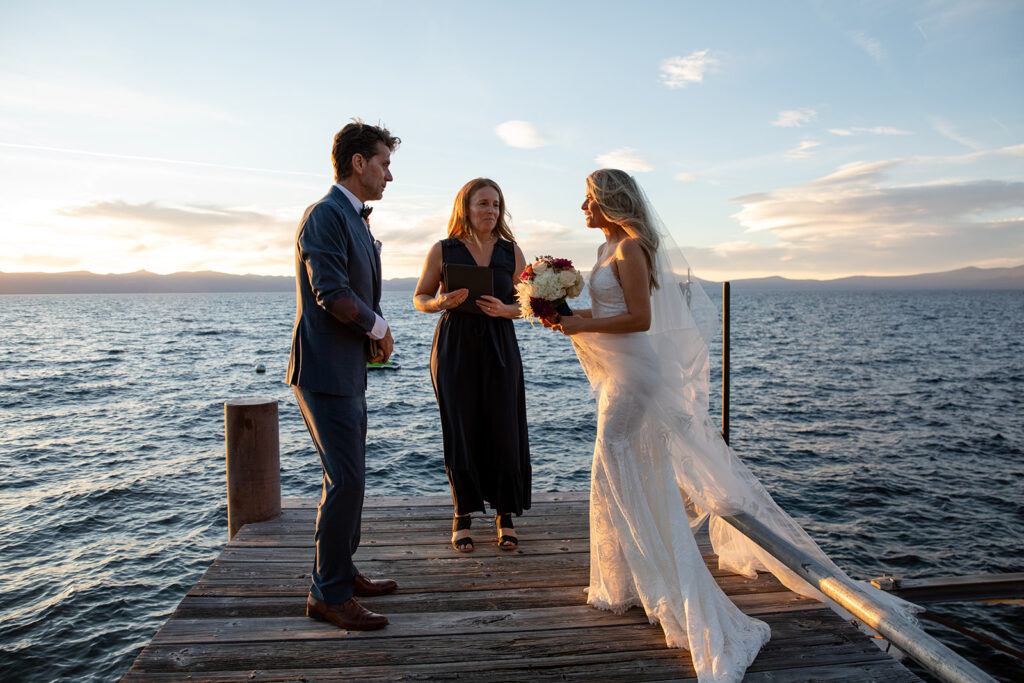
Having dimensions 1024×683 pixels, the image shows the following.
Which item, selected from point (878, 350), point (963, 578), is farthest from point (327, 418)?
→ point (878, 350)

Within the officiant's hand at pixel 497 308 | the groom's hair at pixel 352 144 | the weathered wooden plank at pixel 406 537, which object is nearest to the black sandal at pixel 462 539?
the weathered wooden plank at pixel 406 537

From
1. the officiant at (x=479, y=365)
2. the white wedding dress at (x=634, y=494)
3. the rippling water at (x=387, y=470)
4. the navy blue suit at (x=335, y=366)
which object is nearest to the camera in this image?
the navy blue suit at (x=335, y=366)

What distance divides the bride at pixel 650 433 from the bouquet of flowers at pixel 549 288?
11 centimetres

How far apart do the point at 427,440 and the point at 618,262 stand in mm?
12652

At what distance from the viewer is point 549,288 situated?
3740mm

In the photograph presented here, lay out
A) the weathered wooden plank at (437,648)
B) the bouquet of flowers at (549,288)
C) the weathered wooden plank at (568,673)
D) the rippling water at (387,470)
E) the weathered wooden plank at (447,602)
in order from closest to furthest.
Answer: the weathered wooden plank at (568,673)
the weathered wooden plank at (437,648)
the weathered wooden plank at (447,602)
the bouquet of flowers at (549,288)
the rippling water at (387,470)

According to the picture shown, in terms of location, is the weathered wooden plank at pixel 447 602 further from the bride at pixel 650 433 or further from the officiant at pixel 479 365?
the officiant at pixel 479 365

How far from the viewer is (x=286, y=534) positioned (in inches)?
185

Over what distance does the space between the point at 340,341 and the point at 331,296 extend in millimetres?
300

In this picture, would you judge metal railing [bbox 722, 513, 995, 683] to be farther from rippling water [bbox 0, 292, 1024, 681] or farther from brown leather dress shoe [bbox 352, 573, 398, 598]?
rippling water [bbox 0, 292, 1024, 681]

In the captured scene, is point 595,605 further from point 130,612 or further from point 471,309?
point 130,612

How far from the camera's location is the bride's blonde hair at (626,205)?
137 inches

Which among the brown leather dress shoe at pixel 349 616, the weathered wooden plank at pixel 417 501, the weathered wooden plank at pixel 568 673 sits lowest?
the weathered wooden plank at pixel 568 673

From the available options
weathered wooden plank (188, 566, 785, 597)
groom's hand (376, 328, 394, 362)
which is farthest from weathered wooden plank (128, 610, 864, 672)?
groom's hand (376, 328, 394, 362)
